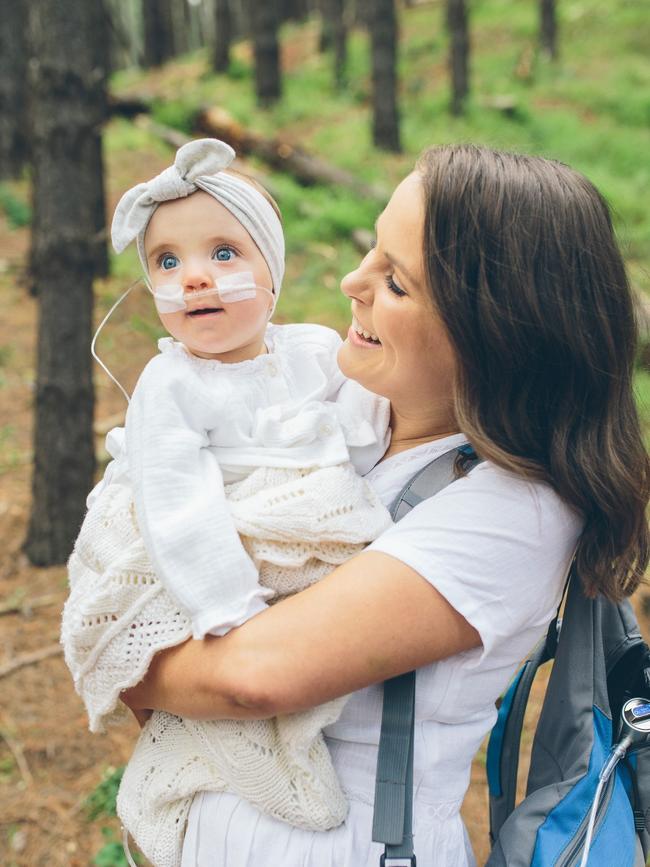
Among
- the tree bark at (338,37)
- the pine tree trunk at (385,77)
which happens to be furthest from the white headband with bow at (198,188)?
the tree bark at (338,37)

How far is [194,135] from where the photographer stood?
12.8 metres

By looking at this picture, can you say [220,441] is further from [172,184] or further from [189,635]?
[172,184]

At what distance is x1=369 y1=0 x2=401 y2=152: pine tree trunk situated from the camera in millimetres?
11852

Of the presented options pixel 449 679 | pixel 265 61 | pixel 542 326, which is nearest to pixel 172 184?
pixel 542 326

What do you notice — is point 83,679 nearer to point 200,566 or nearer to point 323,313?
point 200,566

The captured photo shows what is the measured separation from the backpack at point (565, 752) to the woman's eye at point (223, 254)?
0.58 meters

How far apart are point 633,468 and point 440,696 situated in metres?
0.54

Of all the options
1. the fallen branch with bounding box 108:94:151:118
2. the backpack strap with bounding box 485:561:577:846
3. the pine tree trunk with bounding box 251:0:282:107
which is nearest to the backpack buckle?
the backpack strap with bounding box 485:561:577:846

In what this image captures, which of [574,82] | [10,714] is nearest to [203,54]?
[574,82]

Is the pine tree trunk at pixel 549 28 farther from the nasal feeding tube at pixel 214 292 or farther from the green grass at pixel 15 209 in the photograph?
the nasal feeding tube at pixel 214 292

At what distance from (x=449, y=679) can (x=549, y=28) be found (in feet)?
62.6

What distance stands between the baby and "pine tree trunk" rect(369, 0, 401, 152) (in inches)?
439

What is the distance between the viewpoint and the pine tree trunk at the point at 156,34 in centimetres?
2298

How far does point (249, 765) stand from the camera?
1.51 m
